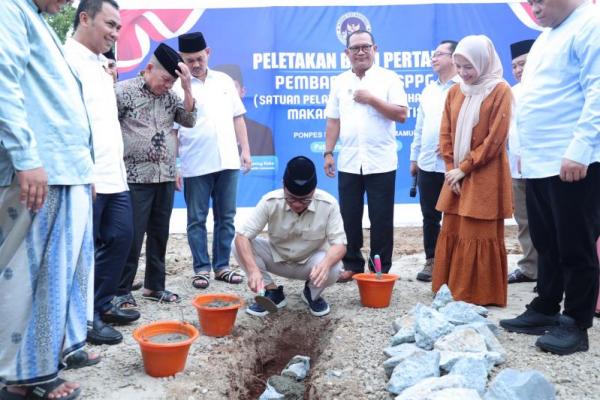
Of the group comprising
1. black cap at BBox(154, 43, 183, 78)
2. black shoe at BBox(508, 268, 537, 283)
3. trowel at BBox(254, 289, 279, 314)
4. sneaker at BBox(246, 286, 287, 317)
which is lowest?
black shoe at BBox(508, 268, 537, 283)

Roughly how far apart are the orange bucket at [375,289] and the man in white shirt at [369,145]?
0.54 m

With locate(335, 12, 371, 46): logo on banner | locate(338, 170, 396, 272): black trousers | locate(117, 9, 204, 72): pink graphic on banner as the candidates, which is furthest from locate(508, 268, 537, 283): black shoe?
locate(117, 9, 204, 72): pink graphic on banner

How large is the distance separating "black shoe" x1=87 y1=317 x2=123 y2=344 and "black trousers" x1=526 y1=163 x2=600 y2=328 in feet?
7.83

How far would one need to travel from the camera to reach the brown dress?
11.5 ft

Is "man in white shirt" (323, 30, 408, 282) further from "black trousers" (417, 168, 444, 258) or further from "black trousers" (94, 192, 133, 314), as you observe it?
"black trousers" (94, 192, 133, 314)

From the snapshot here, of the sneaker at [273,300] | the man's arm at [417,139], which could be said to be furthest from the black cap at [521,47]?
the sneaker at [273,300]

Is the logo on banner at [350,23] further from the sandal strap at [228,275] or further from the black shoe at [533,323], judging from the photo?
the black shoe at [533,323]

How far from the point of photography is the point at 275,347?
3570 mm

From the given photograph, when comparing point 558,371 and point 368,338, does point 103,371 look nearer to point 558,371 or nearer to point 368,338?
point 368,338

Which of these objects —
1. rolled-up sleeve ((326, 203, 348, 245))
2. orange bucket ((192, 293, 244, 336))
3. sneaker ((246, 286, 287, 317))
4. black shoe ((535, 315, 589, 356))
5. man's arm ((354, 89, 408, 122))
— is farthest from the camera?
man's arm ((354, 89, 408, 122))

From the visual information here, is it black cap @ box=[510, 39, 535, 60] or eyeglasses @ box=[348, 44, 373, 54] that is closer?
eyeglasses @ box=[348, 44, 373, 54]

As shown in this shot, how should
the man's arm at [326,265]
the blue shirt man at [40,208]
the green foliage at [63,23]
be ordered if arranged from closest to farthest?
the blue shirt man at [40,208] < the man's arm at [326,265] < the green foliage at [63,23]

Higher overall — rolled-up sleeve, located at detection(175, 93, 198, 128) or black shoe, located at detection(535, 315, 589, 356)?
rolled-up sleeve, located at detection(175, 93, 198, 128)

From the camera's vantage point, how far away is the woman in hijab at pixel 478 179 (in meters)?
3.48
